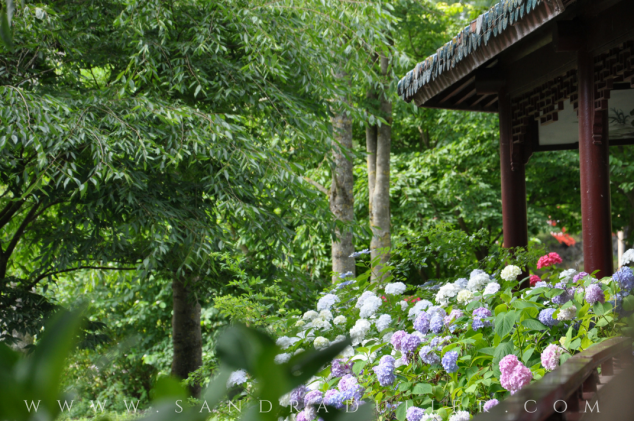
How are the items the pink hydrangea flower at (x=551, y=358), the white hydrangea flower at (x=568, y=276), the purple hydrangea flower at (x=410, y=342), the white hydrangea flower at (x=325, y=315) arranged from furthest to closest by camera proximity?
the white hydrangea flower at (x=325, y=315)
the white hydrangea flower at (x=568, y=276)
the purple hydrangea flower at (x=410, y=342)
the pink hydrangea flower at (x=551, y=358)

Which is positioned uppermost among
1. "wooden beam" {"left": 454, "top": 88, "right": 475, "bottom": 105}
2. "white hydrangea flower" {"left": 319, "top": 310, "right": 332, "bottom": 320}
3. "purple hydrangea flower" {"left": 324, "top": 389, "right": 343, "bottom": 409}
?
"wooden beam" {"left": 454, "top": 88, "right": 475, "bottom": 105}

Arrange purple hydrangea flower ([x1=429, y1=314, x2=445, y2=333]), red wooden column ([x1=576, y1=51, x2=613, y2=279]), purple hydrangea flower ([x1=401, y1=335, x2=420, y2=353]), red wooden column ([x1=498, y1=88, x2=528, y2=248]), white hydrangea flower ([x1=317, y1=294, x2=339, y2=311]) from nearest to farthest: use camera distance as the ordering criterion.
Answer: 1. purple hydrangea flower ([x1=401, y1=335, x2=420, y2=353])
2. purple hydrangea flower ([x1=429, y1=314, x2=445, y2=333])
3. white hydrangea flower ([x1=317, y1=294, x2=339, y2=311])
4. red wooden column ([x1=576, y1=51, x2=613, y2=279])
5. red wooden column ([x1=498, y1=88, x2=528, y2=248])

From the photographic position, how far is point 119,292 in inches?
388

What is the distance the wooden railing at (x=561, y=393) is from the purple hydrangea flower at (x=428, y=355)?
2.00ft

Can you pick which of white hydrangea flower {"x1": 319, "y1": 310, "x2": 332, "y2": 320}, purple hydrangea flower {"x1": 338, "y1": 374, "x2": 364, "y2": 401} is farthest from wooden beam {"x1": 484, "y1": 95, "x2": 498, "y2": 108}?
purple hydrangea flower {"x1": 338, "y1": 374, "x2": 364, "y2": 401}

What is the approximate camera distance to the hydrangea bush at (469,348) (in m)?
1.92

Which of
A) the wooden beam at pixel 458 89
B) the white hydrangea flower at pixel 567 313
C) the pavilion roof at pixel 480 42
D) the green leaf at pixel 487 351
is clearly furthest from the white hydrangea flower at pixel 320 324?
the wooden beam at pixel 458 89

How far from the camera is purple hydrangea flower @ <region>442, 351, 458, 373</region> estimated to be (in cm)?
198

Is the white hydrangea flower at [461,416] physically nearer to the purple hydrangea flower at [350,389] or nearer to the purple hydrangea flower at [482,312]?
the purple hydrangea flower at [350,389]

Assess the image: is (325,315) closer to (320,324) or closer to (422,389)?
(320,324)

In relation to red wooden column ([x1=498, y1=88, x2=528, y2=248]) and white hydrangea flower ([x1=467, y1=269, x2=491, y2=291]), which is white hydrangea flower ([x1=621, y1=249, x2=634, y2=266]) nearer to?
white hydrangea flower ([x1=467, y1=269, x2=491, y2=291])

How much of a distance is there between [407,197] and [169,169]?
21.4ft

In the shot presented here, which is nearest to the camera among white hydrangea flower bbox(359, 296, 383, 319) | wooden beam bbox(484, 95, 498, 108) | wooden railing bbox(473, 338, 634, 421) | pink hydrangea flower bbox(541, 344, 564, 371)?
wooden railing bbox(473, 338, 634, 421)

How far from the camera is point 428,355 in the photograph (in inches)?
82.7
